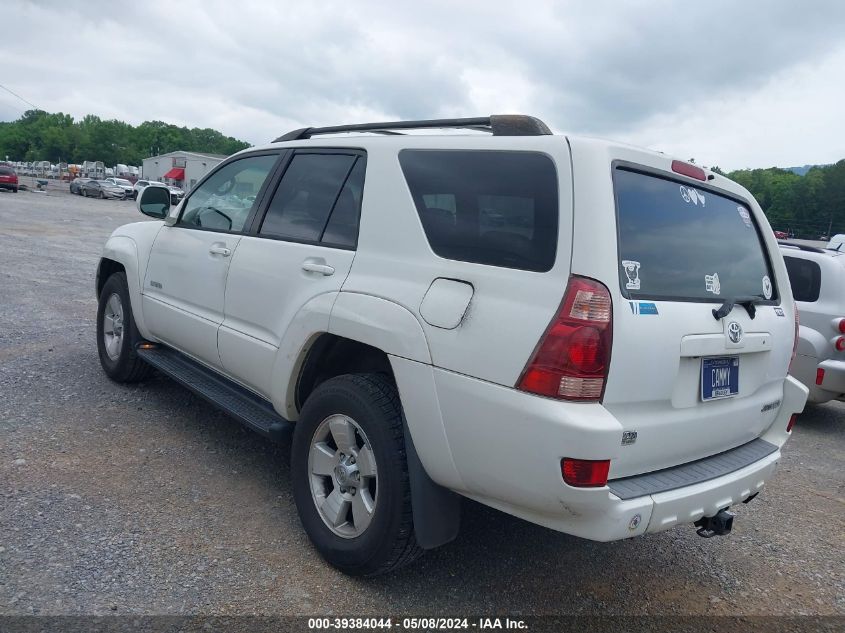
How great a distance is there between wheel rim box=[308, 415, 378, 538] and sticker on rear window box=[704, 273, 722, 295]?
1.52 metres

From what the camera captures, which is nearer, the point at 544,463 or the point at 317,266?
the point at 544,463

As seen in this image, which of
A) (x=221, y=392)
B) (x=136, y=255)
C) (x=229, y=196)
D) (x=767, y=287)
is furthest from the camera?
(x=136, y=255)

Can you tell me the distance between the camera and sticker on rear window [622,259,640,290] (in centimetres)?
245

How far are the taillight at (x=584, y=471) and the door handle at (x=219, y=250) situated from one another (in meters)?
2.36

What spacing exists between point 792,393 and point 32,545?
3.50 meters

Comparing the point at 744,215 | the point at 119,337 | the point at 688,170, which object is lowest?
the point at 119,337

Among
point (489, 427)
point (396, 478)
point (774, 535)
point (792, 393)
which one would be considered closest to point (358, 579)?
point (396, 478)

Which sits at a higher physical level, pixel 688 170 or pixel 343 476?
pixel 688 170

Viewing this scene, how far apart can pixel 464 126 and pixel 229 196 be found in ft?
5.88

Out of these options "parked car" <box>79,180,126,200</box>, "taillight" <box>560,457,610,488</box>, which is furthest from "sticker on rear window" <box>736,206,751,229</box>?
"parked car" <box>79,180,126,200</box>

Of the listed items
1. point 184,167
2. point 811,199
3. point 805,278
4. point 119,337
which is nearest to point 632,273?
point 119,337

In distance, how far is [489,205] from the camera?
2.65 meters

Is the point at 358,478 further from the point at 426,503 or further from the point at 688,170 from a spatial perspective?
the point at 688,170

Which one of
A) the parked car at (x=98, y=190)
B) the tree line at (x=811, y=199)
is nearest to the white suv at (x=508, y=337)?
the parked car at (x=98, y=190)
